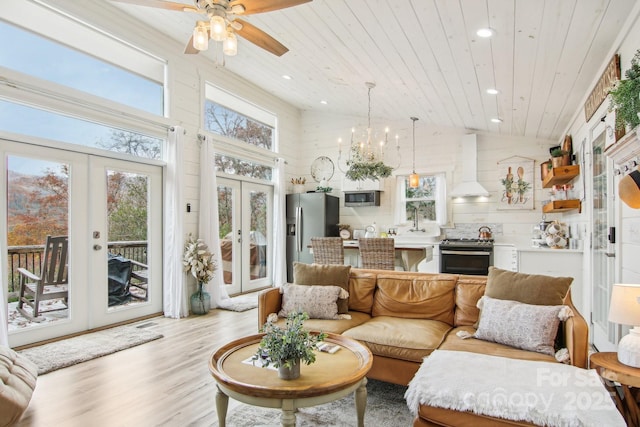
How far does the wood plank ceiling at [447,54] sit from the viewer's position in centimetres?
264

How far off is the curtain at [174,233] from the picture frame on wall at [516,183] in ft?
16.2

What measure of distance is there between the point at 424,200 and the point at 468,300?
13.7 feet

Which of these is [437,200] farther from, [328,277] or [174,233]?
[174,233]

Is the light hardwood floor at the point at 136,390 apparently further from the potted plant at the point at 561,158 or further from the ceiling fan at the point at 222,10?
the potted plant at the point at 561,158

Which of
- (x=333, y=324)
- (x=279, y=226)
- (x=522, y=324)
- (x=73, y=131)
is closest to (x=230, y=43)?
(x=333, y=324)

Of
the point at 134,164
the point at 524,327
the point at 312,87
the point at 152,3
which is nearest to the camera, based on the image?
the point at 524,327

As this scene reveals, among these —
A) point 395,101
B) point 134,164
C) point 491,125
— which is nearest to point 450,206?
point 491,125

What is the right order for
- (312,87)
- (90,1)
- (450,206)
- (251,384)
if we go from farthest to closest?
(450,206) → (312,87) → (90,1) → (251,384)

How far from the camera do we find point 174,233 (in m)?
5.06

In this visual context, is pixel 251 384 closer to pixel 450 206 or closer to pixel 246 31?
pixel 246 31

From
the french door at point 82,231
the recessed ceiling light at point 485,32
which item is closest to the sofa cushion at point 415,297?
the recessed ceiling light at point 485,32

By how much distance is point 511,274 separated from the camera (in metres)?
2.73

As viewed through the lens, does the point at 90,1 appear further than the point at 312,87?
No

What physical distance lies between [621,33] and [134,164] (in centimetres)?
487
